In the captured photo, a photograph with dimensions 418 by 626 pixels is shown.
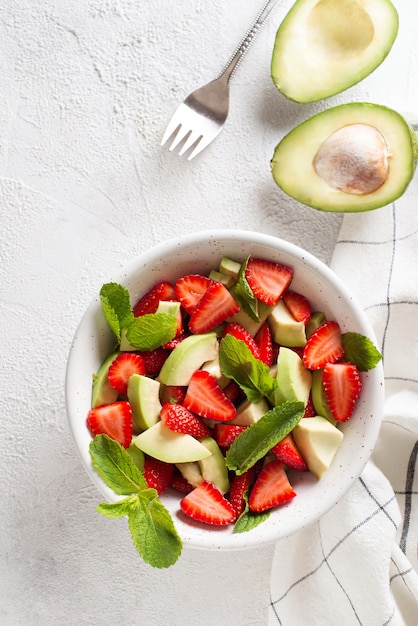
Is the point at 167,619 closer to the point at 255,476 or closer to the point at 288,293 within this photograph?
the point at 255,476

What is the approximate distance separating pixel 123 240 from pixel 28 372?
0.80ft

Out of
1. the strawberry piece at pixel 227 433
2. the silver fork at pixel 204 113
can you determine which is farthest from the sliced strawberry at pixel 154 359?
the silver fork at pixel 204 113

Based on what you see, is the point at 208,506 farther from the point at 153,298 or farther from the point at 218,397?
the point at 153,298

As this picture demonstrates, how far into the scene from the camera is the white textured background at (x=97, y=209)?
3.84ft

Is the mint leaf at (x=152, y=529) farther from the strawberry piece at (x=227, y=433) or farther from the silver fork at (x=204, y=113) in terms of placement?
the silver fork at (x=204, y=113)

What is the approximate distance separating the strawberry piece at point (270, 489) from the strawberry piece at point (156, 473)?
110 millimetres

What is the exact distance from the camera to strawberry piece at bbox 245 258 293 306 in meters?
0.99

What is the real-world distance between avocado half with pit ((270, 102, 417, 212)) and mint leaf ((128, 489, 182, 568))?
46cm

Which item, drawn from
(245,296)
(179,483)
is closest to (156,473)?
(179,483)

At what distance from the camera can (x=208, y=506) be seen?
95 cm

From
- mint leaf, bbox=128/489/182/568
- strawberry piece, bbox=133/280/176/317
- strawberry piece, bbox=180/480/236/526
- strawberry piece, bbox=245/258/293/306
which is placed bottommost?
mint leaf, bbox=128/489/182/568

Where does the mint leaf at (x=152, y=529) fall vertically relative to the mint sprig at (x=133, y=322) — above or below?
below

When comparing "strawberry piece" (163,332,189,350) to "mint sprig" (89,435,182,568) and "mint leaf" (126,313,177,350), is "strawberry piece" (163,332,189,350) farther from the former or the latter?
"mint sprig" (89,435,182,568)

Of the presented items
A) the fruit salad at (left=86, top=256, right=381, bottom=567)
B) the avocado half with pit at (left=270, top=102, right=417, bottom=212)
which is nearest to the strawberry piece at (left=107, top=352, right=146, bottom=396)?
the fruit salad at (left=86, top=256, right=381, bottom=567)
